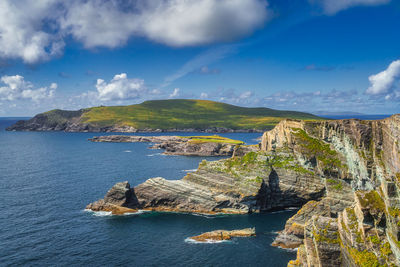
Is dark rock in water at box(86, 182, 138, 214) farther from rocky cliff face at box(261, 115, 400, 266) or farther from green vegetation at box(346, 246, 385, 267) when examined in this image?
green vegetation at box(346, 246, 385, 267)

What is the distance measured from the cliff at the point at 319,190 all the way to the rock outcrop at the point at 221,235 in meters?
6.35

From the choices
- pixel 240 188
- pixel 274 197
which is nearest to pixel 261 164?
pixel 240 188

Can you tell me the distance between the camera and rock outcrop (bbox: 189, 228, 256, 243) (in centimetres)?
5603

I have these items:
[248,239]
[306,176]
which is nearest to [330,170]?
[306,176]

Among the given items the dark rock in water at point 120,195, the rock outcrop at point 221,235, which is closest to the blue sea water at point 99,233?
the rock outcrop at point 221,235

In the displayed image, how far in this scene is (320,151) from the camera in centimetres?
6688

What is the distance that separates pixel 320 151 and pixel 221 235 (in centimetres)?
2978

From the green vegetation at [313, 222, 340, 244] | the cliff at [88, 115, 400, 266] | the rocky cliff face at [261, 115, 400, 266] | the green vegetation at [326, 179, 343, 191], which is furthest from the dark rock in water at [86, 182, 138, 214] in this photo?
the green vegetation at [313, 222, 340, 244]

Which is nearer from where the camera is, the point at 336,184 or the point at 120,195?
the point at 336,184

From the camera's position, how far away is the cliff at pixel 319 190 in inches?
1192

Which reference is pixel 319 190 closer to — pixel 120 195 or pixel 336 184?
pixel 336 184

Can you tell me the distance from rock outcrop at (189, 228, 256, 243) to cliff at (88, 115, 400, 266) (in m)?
6.35

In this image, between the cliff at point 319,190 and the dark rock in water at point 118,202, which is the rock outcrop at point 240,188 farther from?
the dark rock in water at point 118,202

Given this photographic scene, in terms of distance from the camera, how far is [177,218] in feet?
224
